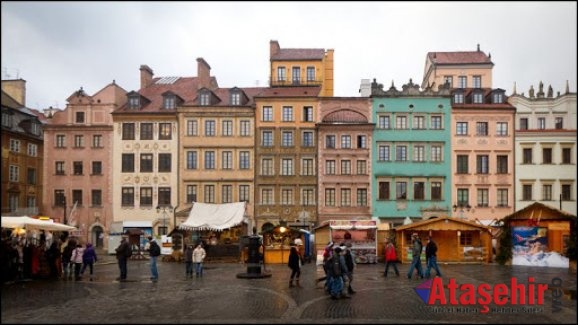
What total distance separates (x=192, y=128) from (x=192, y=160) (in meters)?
2.40

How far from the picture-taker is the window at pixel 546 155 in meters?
45.5

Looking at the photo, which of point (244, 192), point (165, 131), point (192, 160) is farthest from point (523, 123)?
point (165, 131)

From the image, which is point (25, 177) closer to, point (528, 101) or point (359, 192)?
point (359, 192)

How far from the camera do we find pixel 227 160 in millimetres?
47219

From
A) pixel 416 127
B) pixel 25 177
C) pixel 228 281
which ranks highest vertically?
pixel 416 127

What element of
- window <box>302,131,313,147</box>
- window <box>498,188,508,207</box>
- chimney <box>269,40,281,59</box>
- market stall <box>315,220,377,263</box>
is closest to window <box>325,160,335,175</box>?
window <box>302,131,313,147</box>

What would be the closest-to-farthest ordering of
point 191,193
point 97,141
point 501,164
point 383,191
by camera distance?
point 501,164, point 383,191, point 191,193, point 97,141

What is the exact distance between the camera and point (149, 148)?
156 ft

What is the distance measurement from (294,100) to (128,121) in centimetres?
1265

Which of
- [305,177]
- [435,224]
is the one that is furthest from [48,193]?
[435,224]

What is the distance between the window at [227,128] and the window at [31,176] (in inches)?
575

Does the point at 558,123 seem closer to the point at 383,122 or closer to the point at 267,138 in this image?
the point at 383,122

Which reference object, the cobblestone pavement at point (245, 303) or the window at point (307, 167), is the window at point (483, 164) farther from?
the cobblestone pavement at point (245, 303)

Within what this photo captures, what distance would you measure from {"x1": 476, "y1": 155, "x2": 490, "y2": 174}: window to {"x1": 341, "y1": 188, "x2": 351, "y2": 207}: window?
9628mm
